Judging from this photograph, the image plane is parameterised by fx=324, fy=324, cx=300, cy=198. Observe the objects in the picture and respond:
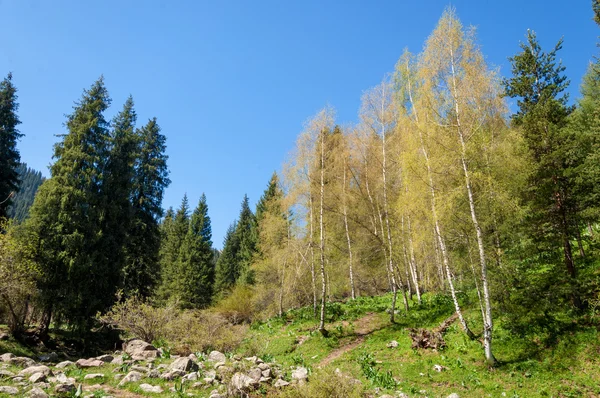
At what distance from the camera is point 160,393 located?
24.8 ft

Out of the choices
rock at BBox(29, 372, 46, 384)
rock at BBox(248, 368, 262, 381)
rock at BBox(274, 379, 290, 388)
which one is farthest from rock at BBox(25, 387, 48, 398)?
rock at BBox(274, 379, 290, 388)

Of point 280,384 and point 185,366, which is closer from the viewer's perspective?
point 280,384

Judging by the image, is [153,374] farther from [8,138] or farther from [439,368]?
[8,138]

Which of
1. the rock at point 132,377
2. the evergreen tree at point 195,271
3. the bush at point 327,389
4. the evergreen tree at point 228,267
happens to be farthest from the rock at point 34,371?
the evergreen tree at point 228,267

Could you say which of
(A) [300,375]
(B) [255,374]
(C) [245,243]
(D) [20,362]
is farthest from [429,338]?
(C) [245,243]

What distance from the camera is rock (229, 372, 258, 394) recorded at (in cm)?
760

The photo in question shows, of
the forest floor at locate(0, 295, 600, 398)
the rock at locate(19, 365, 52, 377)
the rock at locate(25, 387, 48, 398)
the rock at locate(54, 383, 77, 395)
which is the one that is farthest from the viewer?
the rock at locate(19, 365, 52, 377)

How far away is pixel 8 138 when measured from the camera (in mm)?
23719

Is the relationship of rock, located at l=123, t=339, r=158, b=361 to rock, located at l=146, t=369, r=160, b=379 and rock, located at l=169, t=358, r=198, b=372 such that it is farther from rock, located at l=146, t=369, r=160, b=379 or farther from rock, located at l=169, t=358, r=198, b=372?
rock, located at l=146, t=369, r=160, b=379

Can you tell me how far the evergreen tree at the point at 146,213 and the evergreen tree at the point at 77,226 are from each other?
2.76 metres

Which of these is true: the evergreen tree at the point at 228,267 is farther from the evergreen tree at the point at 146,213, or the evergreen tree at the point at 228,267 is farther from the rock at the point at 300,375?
the rock at the point at 300,375

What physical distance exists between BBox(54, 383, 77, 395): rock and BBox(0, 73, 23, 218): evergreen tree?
22484 millimetres

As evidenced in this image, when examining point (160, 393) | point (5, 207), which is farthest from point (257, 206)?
point (160, 393)

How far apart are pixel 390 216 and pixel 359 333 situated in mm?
7275
